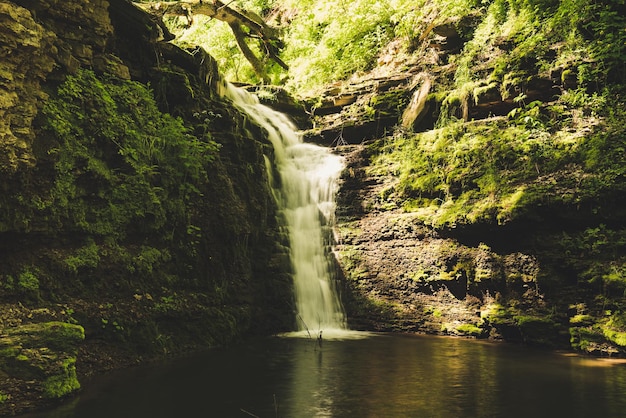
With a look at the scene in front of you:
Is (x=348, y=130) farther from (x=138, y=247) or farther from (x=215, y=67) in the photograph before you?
(x=138, y=247)

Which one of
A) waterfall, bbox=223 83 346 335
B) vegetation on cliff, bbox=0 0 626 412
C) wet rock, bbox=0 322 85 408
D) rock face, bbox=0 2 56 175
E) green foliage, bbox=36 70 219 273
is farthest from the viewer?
waterfall, bbox=223 83 346 335

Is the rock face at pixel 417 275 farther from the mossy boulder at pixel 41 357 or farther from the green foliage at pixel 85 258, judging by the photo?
the mossy boulder at pixel 41 357

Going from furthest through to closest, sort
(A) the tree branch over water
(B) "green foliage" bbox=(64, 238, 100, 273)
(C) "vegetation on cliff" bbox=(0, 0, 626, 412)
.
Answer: (A) the tree branch over water < (B) "green foliage" bbox=(64, 238, 100, 273) < (C) "vegetation on cliff" bbox=(0, 0, 626, 412)

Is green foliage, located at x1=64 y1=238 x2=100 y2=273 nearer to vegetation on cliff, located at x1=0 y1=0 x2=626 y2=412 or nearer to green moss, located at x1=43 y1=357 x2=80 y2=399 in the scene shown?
vegetation on cliff, located at x1=0 y1=0 x2=626 y2=412

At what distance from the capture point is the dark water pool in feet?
17.8

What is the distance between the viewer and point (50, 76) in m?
7.40

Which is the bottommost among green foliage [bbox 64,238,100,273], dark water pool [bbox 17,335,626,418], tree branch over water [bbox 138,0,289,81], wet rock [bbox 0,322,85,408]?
dark water pool [bbox 17,335,626,418]

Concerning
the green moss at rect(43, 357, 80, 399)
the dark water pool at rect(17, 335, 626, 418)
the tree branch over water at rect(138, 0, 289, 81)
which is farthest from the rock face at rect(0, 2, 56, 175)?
the tree branch over water at rect(138, 0, 289, 81)

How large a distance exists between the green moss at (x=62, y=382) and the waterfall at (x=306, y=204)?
226 inches

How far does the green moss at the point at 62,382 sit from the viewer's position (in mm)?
5375

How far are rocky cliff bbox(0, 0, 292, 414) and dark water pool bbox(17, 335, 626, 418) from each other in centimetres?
78

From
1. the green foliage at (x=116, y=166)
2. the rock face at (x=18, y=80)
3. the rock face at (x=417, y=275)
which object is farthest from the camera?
the rock face at (x=417, y=275)

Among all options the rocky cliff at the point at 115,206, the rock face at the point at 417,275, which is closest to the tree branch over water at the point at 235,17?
the rocky cliff at the point at 115,206

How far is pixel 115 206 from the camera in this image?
318 inches
